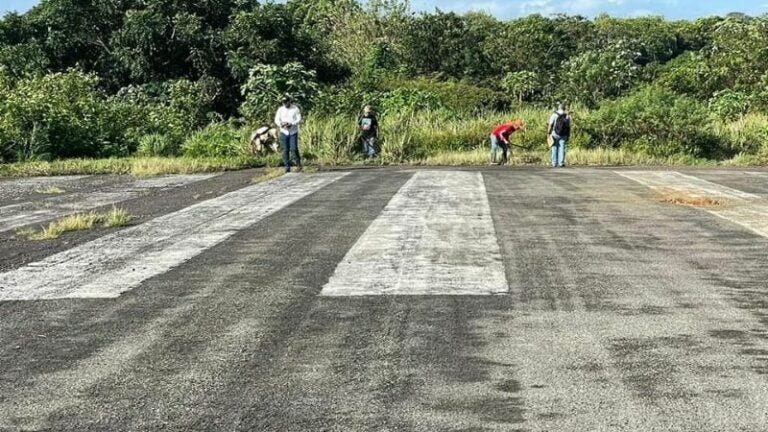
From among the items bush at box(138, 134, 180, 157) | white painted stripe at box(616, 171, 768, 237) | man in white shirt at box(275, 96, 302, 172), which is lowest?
white painted stripe at box(616, 171, 768, 237)

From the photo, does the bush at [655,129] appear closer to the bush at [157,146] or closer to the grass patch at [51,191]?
the bush at [157,146]

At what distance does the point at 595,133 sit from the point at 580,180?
11017mm

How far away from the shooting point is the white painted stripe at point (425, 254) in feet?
17.9

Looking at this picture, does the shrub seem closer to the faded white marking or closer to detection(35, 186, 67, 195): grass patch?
the faded white marking

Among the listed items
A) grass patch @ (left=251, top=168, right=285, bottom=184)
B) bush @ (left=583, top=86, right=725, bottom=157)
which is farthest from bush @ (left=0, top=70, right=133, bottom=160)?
bush @ (left=583, top=86, right=725, bottom=157)

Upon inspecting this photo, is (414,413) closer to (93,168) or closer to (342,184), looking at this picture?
(342,184)

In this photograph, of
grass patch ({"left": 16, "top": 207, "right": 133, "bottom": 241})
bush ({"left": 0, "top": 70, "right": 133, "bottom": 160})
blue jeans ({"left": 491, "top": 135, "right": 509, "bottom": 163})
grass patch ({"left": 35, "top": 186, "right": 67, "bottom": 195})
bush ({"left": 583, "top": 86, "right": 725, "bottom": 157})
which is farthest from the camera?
bush ({"left": 583, "top": 86, "right": 725, "bottom": 157})

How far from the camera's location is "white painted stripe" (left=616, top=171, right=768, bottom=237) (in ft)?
27.9

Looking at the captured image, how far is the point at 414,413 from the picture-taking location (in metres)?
3.32

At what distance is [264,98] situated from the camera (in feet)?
90.0

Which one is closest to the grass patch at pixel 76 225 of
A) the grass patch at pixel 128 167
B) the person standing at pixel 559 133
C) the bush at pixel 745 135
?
the grass patch at pixel 128 167

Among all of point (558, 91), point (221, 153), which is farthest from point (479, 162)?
point (558, 91)

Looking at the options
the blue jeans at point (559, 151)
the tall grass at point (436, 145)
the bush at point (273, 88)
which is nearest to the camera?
the blue jeans at point (559, 151)

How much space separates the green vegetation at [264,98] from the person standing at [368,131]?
1.30ft
